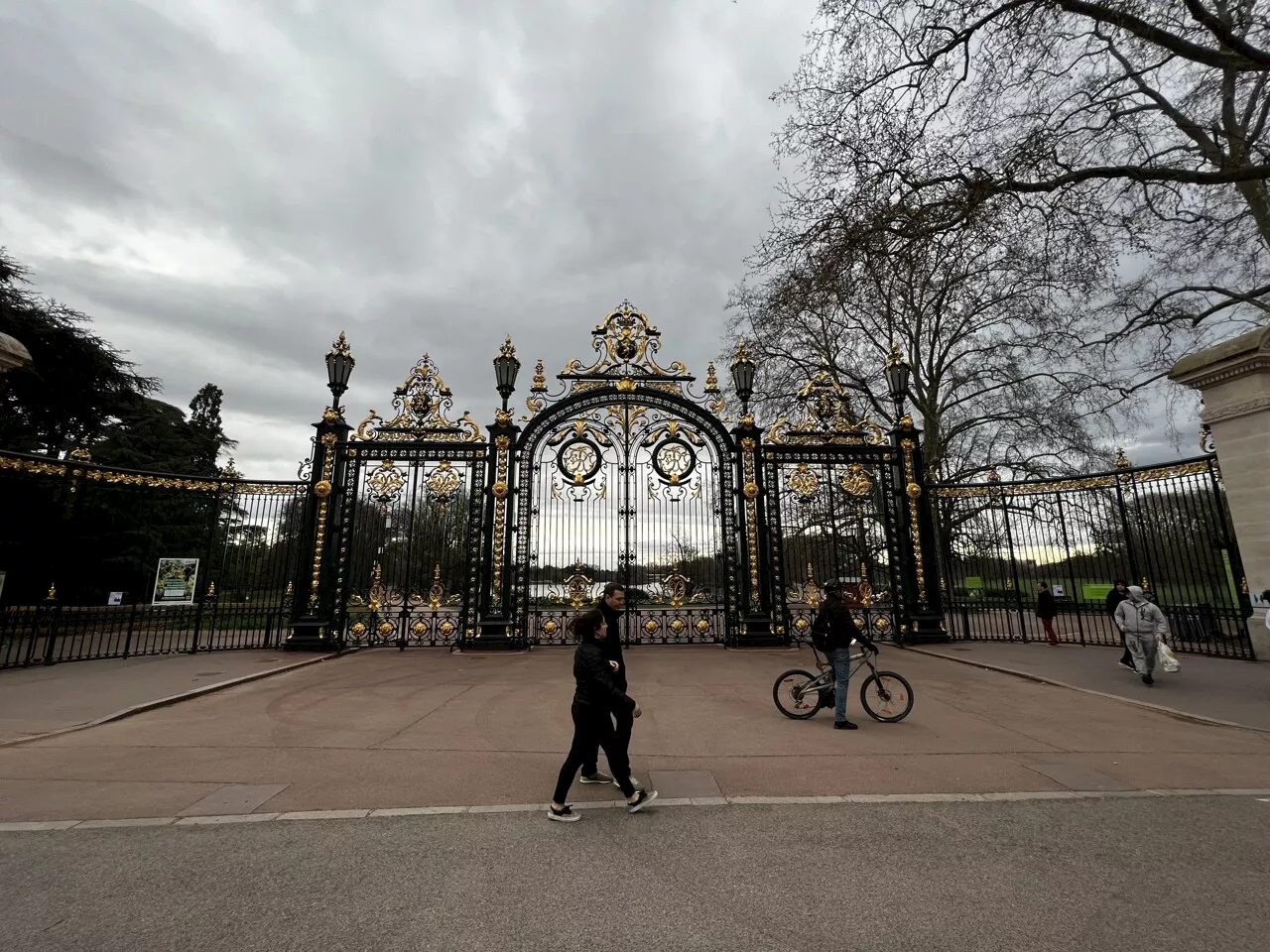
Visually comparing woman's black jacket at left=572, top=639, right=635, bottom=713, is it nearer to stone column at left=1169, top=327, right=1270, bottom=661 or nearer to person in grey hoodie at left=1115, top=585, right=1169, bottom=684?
person in grey hoodie at left=1115, top=585, right=1169, bottom=684

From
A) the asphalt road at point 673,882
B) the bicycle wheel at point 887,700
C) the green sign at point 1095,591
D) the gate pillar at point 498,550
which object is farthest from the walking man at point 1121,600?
the gate pillar at point 498,550

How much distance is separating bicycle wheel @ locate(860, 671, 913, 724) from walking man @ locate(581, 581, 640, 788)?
3592mm

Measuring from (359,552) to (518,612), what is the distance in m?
4.04

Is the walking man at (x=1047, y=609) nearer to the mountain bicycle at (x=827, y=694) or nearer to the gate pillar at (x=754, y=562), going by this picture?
the gate pillar at (x=754, y=562)

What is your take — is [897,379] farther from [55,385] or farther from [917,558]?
[55,385]

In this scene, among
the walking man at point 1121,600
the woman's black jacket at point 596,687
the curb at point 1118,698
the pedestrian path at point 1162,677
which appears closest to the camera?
the woman's black jacket at point 596,687

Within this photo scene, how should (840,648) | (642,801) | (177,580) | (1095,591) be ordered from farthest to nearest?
(1095,591)
(177,580)
(840,648)
(642,801)

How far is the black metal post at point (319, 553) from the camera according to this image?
12.9 meters

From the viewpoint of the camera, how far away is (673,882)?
334 cm

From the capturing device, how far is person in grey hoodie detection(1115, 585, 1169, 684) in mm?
8953

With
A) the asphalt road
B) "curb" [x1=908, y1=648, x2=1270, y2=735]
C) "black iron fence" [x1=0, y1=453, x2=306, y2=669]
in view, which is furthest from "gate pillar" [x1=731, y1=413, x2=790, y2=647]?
"black iron fence" [x1=0, y1=453, x2=306, y2=669]

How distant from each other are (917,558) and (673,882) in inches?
512

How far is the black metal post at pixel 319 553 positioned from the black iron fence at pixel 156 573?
1.54 ft

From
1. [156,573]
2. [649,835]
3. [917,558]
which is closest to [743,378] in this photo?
[917,558]
